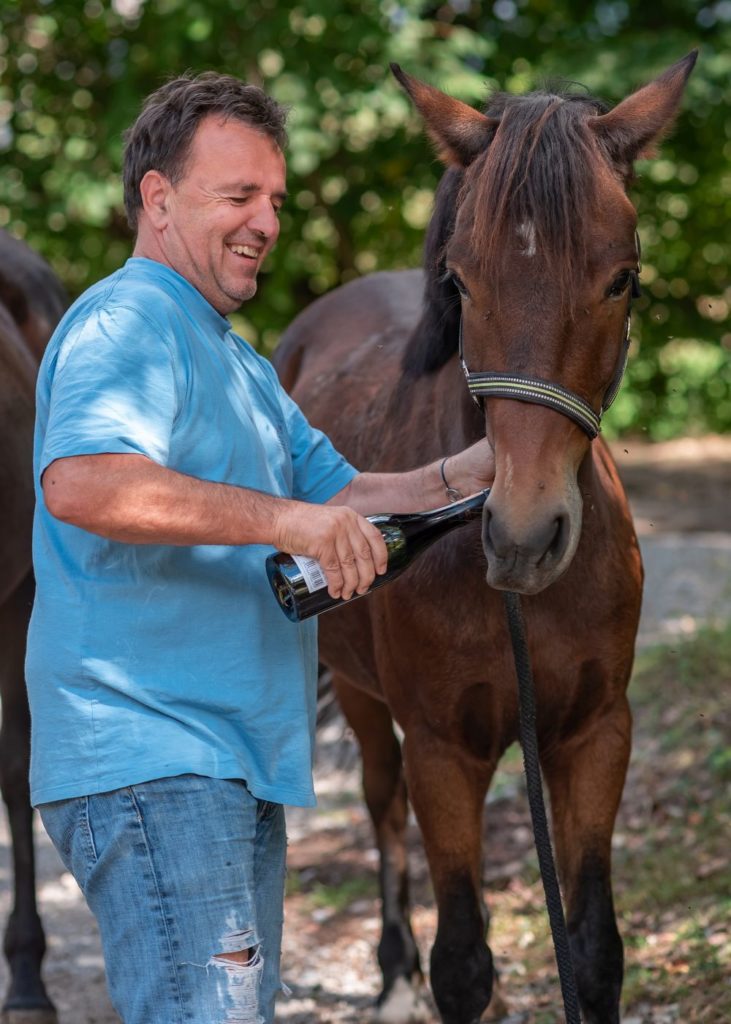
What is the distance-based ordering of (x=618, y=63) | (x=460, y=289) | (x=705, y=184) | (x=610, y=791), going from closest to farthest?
(x=460, y=289) < (x=610, y=791) < (x=618, y=63) < (x=705, y=184)

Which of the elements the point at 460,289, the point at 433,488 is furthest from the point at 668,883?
the point at 460,289

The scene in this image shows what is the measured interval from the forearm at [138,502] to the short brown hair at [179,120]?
582 mm

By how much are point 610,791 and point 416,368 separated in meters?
1.09

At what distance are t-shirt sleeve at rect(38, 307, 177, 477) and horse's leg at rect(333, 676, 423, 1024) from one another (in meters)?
2.52

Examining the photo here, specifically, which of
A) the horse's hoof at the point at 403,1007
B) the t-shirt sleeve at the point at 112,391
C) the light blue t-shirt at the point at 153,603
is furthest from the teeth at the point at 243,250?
the horse's hoof at the point at 403,1007

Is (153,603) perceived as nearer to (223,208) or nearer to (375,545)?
(375,545)

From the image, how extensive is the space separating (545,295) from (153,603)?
2.77ft

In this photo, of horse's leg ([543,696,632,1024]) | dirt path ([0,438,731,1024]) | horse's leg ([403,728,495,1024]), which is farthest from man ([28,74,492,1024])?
dirt path ([0,438,731,1024])

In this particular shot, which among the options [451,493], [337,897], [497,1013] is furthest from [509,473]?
[337,897]

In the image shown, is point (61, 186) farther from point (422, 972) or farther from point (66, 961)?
point (422, 972)

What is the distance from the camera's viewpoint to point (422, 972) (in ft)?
13.8

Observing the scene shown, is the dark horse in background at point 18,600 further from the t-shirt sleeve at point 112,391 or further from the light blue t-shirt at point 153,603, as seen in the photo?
the t-shirt sleeve at point 112,391

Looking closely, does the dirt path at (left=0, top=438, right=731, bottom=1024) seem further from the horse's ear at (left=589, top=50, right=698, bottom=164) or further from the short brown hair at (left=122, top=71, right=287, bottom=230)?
the short brown hair at (left=122, top=71, right=287, bottom=230)

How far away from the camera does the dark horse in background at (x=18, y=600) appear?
4.16m
